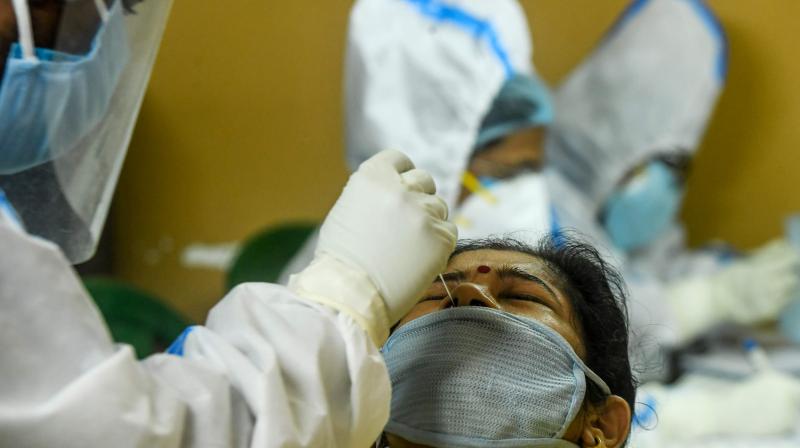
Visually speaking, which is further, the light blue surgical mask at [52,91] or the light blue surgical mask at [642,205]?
the light blue surgical mask at [642,205]

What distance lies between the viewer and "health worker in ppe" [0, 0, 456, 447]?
0.62 metres

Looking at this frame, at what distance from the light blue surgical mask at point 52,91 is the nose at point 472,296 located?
0.45 metres

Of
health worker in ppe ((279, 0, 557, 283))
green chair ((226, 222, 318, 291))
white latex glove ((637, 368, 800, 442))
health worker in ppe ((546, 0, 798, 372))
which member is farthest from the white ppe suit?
health worker in ppe ((546, 0, 798, 372))

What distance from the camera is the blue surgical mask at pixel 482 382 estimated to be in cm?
85

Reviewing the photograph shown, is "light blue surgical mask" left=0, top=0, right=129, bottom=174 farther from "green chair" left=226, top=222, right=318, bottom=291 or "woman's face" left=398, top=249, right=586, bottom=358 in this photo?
"green chair" left=226, top=222, right=318, bottom=291

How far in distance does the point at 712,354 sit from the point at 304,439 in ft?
5.00

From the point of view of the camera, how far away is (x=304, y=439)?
69cm

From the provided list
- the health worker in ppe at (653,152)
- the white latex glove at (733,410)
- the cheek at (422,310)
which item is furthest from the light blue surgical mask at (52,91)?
the health worker in ppe at (653,152)

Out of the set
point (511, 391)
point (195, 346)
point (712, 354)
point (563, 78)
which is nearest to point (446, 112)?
point (563, 78)

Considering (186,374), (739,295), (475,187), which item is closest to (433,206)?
(186,374)

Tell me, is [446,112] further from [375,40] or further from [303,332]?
[303,332]

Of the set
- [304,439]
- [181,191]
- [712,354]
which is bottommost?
[712,354]

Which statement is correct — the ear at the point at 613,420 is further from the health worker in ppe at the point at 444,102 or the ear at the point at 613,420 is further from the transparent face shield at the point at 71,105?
the health worker in ppe at the point at 444,102

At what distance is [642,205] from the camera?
206 cm
